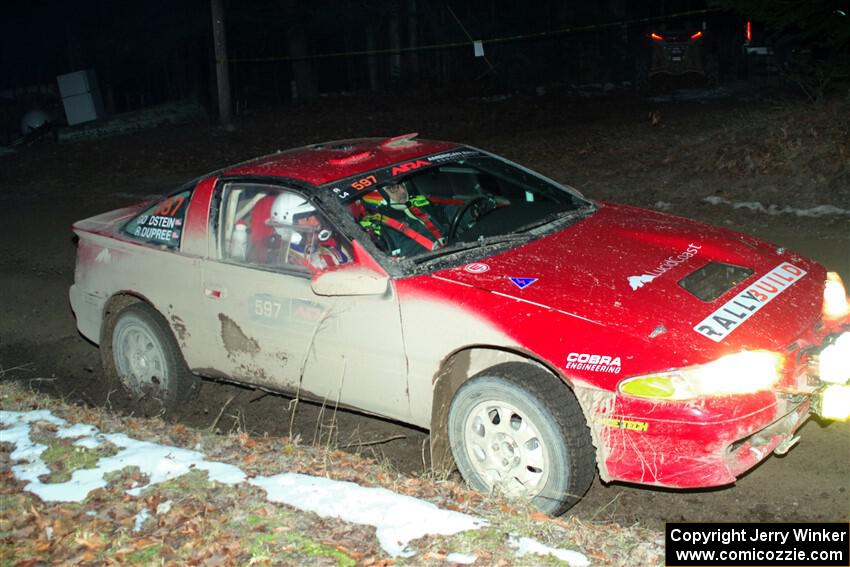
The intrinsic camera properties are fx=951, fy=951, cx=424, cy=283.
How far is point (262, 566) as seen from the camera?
12.1 ft

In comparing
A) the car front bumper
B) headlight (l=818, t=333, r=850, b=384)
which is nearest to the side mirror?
the car front bumper

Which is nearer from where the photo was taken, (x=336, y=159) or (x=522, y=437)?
(x=522, y=437)

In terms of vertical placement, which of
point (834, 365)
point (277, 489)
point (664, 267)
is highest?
point (664, 267)

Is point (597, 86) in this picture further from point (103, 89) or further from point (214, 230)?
point (214, 230)

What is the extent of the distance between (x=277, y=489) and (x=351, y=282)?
41.8 inches

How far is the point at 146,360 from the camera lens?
238 inches

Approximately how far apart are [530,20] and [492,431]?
62.2 ft

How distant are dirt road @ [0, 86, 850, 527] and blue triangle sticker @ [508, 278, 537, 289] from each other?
1.09m

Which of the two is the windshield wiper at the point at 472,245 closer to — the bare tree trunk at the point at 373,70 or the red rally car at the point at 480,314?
the red rally car at the point at 480,314

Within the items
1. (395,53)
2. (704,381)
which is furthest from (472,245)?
(395,53)

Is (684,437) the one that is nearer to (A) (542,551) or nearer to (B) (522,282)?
(A) (542,551)

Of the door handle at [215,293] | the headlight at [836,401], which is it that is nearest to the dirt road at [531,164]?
the headlight at [836,401]

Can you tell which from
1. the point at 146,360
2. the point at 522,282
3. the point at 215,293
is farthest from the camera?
the point at 146,360

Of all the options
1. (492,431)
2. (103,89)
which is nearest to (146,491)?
(492,431)
